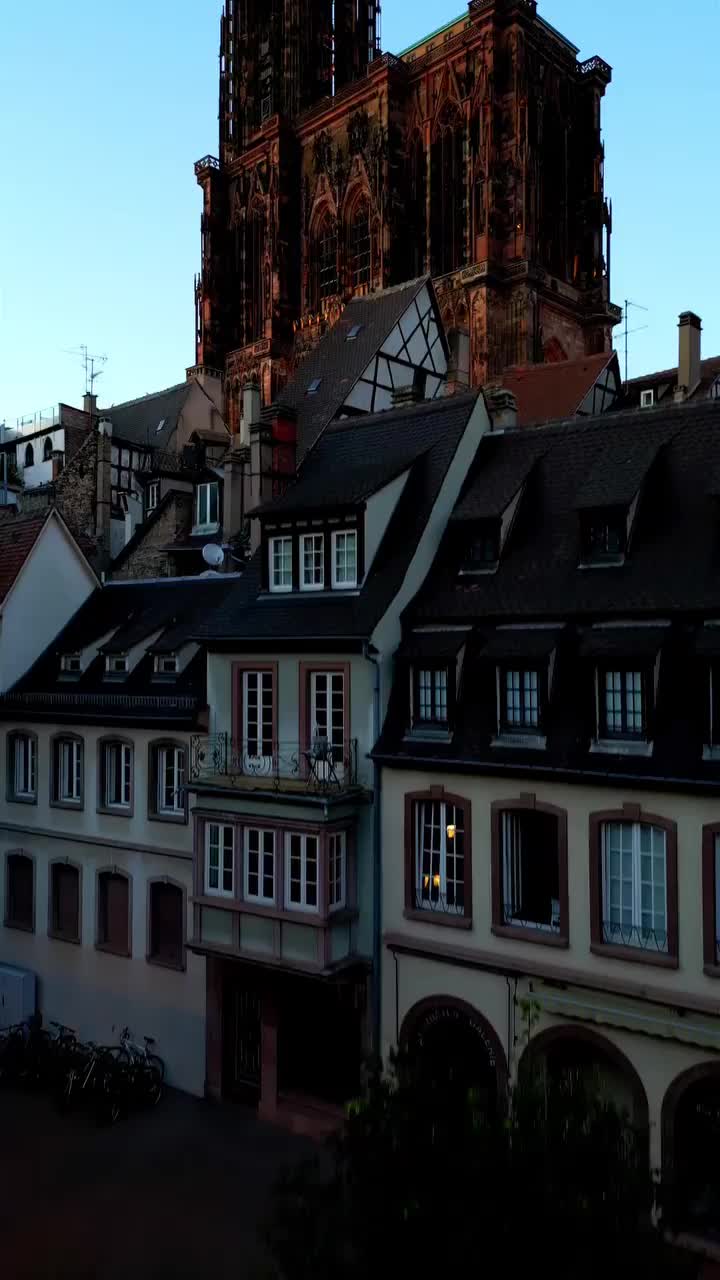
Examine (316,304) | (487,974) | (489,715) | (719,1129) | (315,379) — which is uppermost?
(316,304)

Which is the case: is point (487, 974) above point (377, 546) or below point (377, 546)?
below

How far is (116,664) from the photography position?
26781 millimetres

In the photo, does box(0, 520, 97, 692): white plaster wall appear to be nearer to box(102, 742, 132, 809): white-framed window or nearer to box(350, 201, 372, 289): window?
box(102, 742, 132, 809): white-framed window

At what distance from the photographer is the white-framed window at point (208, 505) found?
34156 millimetres

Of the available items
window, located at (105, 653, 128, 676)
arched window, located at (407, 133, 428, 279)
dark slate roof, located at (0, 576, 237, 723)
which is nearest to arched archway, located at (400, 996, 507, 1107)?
dark slate roof, located at (0, 576, 237, 723)

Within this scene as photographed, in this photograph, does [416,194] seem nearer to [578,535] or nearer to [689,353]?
[689,353]

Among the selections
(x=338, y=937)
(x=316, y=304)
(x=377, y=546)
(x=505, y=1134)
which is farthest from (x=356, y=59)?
A: (x=505, y=1134)

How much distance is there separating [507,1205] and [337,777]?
406 inches

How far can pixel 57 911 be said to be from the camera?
26.5 metres

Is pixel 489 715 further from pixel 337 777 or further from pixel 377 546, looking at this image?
pixel 377 546

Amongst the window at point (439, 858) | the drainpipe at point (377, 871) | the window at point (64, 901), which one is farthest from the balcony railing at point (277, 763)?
the window at point (64, 901)

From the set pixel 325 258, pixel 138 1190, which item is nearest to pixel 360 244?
pixel 325 258

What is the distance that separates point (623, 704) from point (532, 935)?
14.1 ft

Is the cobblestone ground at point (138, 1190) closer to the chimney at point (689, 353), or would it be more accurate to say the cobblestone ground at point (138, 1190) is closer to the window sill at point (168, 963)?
the window sill at point (168, 963)
